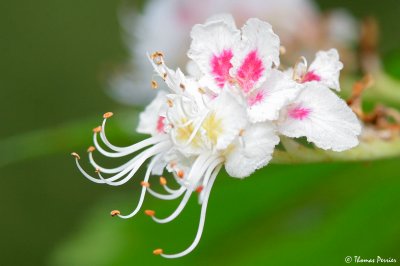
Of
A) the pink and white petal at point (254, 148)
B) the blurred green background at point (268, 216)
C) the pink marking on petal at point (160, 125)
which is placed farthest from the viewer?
the blurred green background at point (268, 216)

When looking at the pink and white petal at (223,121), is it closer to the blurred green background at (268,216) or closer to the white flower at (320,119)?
the white flower at (320,119)

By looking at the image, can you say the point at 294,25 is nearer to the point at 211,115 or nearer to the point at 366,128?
the point at 366,128

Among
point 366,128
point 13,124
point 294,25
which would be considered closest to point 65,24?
point 13,124

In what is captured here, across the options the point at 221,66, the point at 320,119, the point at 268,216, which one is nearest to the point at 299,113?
the point at 320,119

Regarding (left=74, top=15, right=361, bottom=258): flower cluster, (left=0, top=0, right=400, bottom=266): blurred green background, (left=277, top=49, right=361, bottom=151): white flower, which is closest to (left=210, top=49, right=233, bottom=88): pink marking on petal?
(left=74, top=15, right=361, bottom=258): flower cluster

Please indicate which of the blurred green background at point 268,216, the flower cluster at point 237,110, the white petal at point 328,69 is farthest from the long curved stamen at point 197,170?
the blurred green background at point 268,216

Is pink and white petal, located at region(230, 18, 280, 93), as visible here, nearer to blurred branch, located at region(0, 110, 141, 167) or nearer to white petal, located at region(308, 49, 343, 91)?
white petal, located at region(308, 49, 343, 91)

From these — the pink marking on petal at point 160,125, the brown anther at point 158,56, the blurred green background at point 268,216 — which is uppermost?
the blurred green background at point 268,216
